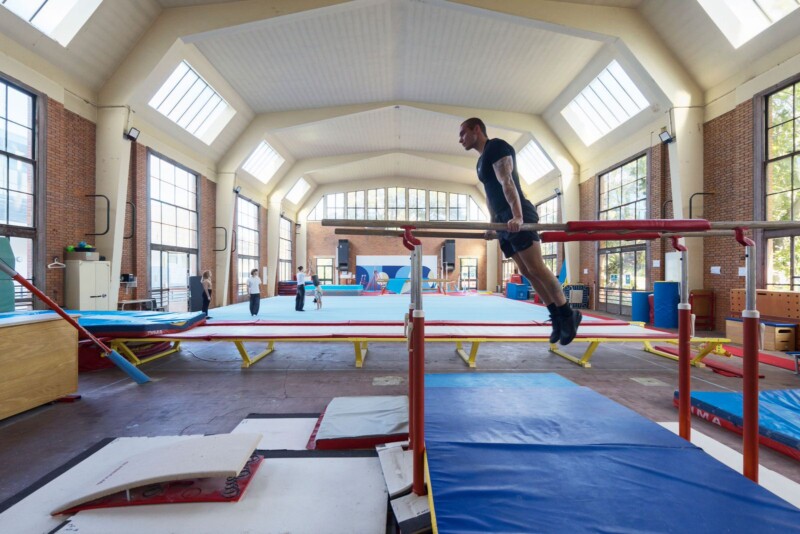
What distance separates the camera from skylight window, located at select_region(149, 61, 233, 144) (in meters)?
9.59

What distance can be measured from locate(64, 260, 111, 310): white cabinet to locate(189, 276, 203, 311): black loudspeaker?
2.14 m

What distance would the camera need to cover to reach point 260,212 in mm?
17203

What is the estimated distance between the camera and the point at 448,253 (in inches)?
906

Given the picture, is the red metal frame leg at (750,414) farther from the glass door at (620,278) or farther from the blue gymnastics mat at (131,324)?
the glass door at (620,278)

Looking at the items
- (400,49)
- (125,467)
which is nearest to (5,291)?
(125,467)

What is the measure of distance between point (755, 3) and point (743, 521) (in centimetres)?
1014

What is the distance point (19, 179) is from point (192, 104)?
516cm

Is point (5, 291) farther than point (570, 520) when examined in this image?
Yes

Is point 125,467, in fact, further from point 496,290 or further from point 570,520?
point 496,290

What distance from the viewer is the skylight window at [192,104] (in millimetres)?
9594

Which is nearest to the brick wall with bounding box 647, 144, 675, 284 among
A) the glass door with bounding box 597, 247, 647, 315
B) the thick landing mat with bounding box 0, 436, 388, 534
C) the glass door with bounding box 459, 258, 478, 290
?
the glass door with bounding box 597, 247, 647, 315

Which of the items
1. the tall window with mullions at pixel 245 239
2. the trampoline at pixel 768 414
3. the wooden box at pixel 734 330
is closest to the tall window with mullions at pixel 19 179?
the tall window with mullions at pixel 245 239

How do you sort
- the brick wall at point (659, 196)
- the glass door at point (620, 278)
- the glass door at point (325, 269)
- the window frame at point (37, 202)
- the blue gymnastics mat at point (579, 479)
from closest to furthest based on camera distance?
the blue gymnastics mat at point (579, 479) < the window frame at point (37, 202) < the brick wall at point (659, 196) < the glass door at point (620, 278) < the glass door at point (325, 269)

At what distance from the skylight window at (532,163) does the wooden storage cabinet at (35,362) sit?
15445 mm
